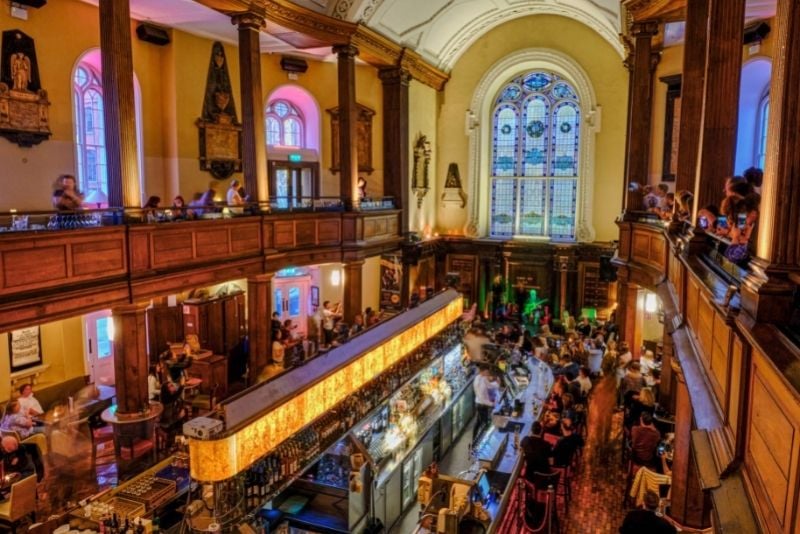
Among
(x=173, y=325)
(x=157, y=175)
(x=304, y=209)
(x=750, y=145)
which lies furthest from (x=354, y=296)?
(x=750, y=145)

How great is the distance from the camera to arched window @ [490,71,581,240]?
21078 millimetres

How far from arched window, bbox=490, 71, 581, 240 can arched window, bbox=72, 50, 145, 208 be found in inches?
523

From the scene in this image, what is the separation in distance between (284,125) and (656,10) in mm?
10797

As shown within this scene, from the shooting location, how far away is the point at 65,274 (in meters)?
9.06

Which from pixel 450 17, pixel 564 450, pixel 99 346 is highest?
pixel 450 17

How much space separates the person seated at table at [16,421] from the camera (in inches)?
367

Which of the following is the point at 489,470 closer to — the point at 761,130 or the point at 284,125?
the point at 761,130

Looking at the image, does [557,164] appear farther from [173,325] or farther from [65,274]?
[65,274]

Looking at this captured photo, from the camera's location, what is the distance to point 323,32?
15.1 meters

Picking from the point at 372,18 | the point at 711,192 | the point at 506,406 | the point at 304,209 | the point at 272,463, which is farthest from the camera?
the point at 372,18

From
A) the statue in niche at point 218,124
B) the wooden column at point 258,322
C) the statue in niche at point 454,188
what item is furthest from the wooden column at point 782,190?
the statue in niche at point 454,188

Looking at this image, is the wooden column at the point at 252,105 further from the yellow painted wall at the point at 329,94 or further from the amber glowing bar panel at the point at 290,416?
the amber glowing bar panel at the point at 290,416

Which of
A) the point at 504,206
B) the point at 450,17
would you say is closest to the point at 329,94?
the point at 450,17

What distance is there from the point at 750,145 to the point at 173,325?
14.1 metres
